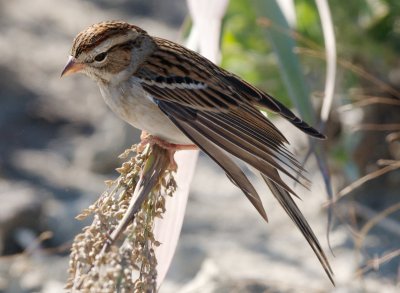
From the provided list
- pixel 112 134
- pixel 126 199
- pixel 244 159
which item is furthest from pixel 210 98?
pixel 112 134

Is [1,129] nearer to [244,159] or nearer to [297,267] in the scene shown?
[297,267]

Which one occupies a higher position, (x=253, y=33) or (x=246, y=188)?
(x=253, y=33)

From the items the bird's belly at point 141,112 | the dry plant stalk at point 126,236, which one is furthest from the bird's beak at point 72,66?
the dry plant stalk at point 126,236

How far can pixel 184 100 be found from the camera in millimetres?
3230

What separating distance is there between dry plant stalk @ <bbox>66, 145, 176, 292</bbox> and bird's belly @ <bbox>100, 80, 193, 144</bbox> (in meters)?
0.42

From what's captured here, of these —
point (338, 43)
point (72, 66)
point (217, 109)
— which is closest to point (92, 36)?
point (72, 66)

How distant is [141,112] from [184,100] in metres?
0.21

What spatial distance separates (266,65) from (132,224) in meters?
2.94

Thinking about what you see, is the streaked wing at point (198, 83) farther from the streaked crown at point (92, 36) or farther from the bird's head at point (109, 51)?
the streaked crown at point (92, 36)

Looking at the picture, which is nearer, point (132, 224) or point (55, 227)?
point (132, 224)

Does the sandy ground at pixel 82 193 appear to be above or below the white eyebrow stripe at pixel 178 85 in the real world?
above

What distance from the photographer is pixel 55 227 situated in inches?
199

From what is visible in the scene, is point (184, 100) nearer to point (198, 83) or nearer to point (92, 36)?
point (198, 83)

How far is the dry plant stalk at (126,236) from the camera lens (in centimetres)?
207
